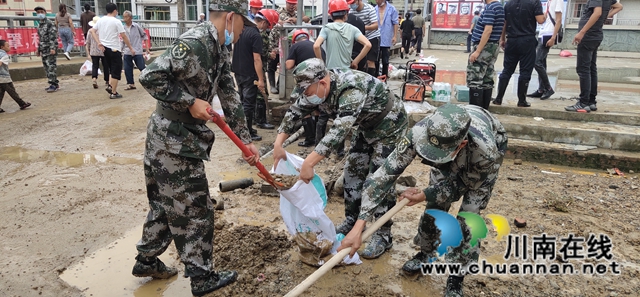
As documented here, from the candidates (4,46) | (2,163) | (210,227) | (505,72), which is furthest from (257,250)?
(4,46)

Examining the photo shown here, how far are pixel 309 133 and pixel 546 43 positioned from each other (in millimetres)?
4083

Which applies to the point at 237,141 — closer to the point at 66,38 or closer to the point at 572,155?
the point at 572,155

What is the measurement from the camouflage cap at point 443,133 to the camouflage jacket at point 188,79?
127 cm

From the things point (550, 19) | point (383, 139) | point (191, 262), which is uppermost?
point (550, 19)

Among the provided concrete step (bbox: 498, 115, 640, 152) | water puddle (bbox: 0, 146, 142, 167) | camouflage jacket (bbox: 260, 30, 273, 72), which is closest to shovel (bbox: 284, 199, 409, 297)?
water puddle (bbox: 0, 146, 142, 167)

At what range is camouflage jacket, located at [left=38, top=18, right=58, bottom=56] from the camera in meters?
9.10

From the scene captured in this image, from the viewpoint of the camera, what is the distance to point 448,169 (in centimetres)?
280

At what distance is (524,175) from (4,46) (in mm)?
8517

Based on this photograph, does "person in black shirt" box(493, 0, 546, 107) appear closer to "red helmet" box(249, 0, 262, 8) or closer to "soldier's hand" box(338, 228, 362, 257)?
"red helmet" box(249, 0, 262, 8)

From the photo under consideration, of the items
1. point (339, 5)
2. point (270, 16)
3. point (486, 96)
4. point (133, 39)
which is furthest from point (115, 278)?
point (133, 39)

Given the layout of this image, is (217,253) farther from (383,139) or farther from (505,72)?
(505,72)

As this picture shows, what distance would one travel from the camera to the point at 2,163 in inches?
210

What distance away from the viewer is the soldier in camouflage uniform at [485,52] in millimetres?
5785

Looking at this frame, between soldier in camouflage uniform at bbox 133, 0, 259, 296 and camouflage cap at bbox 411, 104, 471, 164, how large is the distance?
120cm
